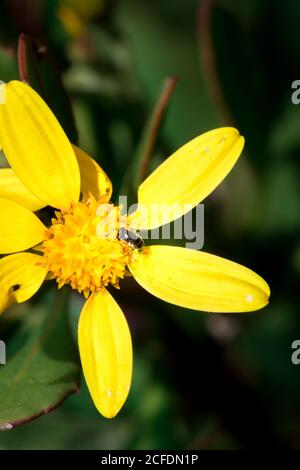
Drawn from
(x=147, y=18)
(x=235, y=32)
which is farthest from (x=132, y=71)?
(x=235, y=32)

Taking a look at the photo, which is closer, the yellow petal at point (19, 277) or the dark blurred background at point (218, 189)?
the yellow petal at point (19, 277)

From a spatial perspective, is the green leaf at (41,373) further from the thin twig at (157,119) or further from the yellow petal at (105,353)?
the thin twig at (157,119)

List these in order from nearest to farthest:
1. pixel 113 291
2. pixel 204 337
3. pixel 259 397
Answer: pixel 113 291 → pixel 204 337 → pixel 259 397

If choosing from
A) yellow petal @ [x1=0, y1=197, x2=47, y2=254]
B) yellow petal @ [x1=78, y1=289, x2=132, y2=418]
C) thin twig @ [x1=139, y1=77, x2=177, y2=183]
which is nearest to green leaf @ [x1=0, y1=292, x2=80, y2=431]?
yellow petal @ [x1=78, y1=289, x2=132, y2=418]

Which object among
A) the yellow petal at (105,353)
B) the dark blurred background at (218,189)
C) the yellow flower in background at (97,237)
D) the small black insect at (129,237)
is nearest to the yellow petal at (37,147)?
the yellow flower in background at (97,237)

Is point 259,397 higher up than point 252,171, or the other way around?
point 252,171

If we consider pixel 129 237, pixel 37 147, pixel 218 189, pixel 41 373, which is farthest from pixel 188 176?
pixel 218 189

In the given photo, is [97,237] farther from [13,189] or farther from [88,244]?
[13,189]
